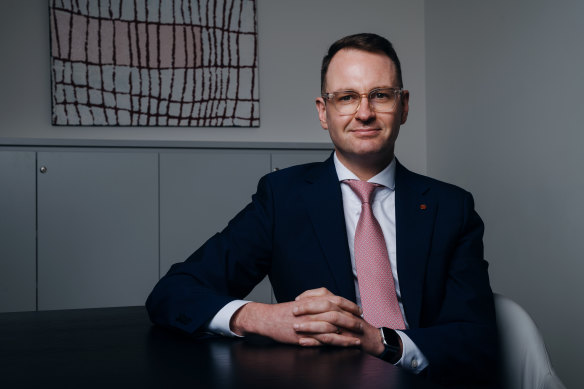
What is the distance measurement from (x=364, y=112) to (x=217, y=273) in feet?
1.92

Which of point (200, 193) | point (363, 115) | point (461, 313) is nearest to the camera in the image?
point (461, 313)

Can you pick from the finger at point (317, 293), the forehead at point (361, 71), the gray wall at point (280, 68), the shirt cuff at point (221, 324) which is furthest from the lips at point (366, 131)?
the gray wall at point (280, 68)

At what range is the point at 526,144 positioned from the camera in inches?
120

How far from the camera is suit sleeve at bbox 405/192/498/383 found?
1.24 meters

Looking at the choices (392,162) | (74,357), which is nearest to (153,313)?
(74,357)

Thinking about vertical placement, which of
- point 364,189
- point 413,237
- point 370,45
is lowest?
point 413,237

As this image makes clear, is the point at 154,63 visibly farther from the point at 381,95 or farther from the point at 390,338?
the point at 390,338

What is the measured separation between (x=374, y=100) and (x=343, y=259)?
0.46 meters

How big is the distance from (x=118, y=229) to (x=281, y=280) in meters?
1.60

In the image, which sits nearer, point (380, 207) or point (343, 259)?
point (343, 259)

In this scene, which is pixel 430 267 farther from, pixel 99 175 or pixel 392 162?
pixel 99 175

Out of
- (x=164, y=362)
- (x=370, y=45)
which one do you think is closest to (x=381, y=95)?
(x=370, y=45)

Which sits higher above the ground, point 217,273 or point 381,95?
point 381,95

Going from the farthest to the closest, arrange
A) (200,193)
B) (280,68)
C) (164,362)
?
(280,68) → (200,193) → (164,362)
